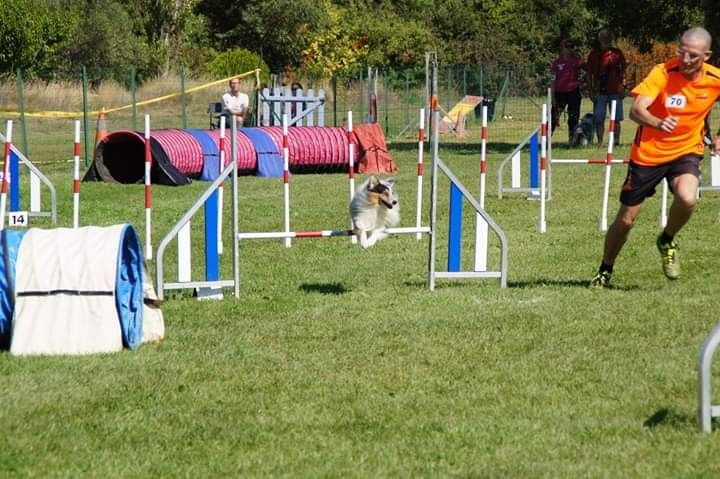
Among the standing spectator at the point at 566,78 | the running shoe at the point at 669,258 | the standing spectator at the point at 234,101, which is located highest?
the standing spectator at the point at 566,78

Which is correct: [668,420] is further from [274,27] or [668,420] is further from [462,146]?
[274,27]

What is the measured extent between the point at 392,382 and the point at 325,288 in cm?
342

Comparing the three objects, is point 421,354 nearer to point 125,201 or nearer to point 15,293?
point 15,293

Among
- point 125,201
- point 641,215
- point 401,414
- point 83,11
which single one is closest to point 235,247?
point 401,414

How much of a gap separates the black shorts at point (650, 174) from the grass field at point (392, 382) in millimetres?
776

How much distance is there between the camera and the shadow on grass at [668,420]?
583 centimetres

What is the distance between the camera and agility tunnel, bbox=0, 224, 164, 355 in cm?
757

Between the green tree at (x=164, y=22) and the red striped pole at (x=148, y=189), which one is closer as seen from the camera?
the red striped pole at (x=148, y=189)

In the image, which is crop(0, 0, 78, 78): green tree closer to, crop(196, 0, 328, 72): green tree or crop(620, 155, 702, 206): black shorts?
crop(196, 0, 328, 72): green tree

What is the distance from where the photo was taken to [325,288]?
1025 centimetres

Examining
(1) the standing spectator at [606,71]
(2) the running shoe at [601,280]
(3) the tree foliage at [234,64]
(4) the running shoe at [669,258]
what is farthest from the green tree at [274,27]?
(4) the running shoe at [669,258]

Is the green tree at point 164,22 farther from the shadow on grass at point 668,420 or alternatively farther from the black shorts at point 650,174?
the shadow on grass at point 668,420

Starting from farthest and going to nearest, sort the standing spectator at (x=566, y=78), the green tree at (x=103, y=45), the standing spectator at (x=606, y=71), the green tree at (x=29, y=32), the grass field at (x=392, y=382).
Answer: the green tree at (x=103, y=45), the green tree at (x=29, y=32), the standing spectator at (x=566, y=78), the standing spectator at (x=606, y=71), the grass field at (x=392, y=382)

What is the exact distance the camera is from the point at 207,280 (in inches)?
380
